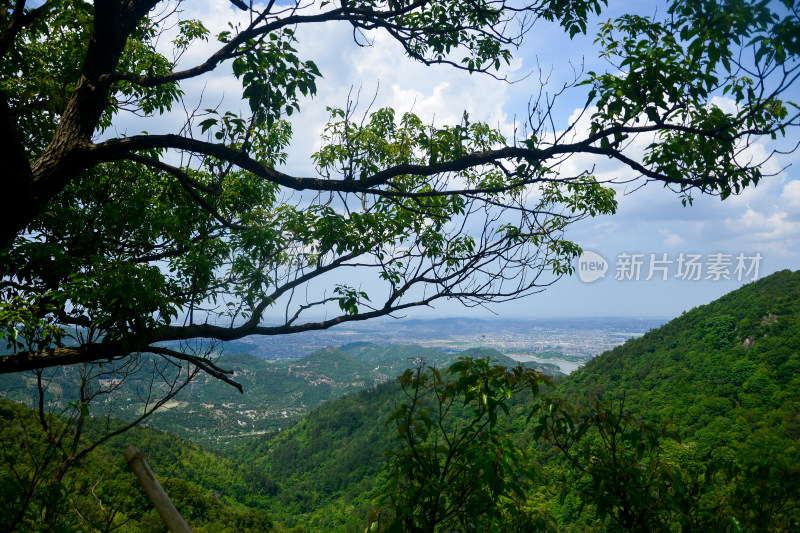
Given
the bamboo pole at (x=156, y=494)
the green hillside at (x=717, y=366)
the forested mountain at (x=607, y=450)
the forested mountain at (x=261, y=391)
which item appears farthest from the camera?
the forested mountain at (x=261, y=391)

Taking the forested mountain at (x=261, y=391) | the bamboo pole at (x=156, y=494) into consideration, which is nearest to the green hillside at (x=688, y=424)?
the bamboo pole at (x=156, y=494)

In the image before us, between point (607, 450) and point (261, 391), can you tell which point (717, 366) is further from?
point (261, 391)

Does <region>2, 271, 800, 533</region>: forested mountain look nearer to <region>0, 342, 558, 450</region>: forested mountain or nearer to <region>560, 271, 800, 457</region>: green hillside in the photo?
<region>560, 271, 800, 457</region>: green hillside

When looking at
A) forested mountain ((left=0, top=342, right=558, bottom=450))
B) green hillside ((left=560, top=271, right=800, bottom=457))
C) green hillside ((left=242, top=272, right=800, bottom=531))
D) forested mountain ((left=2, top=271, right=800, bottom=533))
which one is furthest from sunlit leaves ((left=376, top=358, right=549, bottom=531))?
forested mountain ((left=0, top=342, right=558, bottom=450))

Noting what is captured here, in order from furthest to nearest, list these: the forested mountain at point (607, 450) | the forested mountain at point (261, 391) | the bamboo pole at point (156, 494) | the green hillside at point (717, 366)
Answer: the forested mountain at point (261, 391) < the green hillside at point (717, 366) < the forested mountain at point (607, 450) < the bamboo pole at point (156, 494)

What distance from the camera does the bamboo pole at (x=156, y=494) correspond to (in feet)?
4.96

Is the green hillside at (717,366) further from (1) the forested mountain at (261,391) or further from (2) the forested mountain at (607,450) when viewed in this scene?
(1) the forested mountain at (261,391)

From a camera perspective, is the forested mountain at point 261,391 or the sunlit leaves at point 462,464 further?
the forested mountain at point 261,391

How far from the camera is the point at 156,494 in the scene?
1.55 metres

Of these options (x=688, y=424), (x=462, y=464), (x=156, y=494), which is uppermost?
(x=462, y=464)

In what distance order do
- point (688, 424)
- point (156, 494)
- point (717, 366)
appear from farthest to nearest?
point (717, 366) < point (688, 424) < point (156, 494)

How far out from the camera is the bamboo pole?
1.51 metres

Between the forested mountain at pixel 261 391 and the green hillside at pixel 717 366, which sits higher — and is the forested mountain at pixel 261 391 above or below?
below

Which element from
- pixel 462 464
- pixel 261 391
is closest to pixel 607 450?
pixel 462 464
